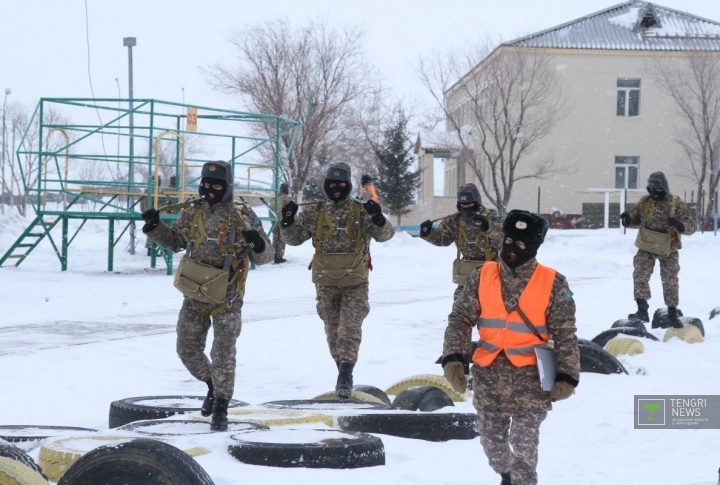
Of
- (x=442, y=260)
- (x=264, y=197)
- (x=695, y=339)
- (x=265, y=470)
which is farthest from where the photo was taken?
(x=442, y=260)

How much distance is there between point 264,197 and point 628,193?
24.8m

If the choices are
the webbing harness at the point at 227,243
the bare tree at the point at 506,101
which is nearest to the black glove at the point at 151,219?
the webbing harness at the point at 227,243

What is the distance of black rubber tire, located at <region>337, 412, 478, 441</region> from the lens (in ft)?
21.6

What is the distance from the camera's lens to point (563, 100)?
42.3 m

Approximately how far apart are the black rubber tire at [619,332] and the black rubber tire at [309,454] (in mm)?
5979

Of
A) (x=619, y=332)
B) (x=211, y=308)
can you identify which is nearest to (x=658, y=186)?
(x=619, y=332)

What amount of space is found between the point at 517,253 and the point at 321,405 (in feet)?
9.51

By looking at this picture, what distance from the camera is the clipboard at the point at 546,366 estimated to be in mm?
4660

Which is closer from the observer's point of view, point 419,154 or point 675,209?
point 675,209

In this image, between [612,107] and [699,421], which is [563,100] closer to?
[612,107]

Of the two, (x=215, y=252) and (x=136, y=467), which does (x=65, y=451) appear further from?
(x=215, y=252)

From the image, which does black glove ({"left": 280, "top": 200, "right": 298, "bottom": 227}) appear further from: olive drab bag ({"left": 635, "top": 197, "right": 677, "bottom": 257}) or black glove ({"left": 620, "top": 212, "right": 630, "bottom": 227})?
olive drab bag ({"left": 635, "top": 197, "right": 677, "bottom": 257})

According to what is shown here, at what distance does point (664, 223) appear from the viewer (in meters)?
12.1

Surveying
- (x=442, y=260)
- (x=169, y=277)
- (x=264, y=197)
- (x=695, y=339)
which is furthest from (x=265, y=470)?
(x=442, y=260)
